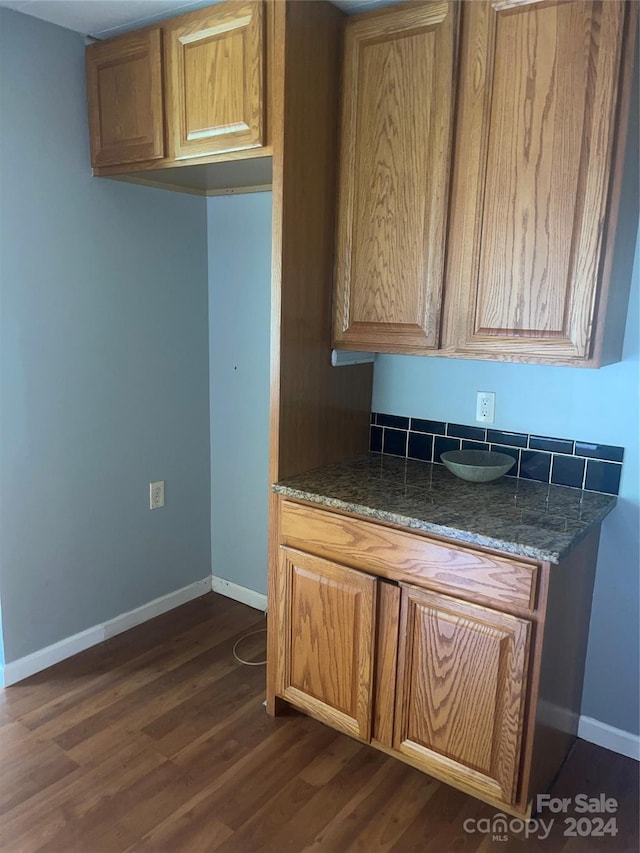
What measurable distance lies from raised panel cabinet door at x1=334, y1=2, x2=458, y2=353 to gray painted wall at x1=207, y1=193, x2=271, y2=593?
2.21 feet

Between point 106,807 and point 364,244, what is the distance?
1.83 m

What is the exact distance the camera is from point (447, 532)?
1.71m

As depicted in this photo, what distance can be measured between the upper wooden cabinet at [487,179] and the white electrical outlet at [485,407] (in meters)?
0.33

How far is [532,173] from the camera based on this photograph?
1.72m

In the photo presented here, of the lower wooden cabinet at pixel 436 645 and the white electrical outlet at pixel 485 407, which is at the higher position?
the white electrical outlet at pixel 485 407

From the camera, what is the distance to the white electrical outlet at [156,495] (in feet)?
9.16

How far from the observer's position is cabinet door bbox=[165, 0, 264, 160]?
1862mm

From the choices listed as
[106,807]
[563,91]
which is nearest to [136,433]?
[106,807]

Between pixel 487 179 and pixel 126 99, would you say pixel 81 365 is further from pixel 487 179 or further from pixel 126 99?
pixel 487 179

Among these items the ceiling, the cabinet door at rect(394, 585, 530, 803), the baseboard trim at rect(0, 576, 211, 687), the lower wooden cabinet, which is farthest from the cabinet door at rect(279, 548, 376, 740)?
the ceiling

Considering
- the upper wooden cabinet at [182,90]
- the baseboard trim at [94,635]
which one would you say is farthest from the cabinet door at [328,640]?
the upper wooden cabinet at [182,90]

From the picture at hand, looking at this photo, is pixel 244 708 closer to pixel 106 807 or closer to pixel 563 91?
pixel 106 807

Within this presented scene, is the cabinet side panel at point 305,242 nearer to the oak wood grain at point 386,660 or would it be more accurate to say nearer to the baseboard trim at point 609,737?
the oak wood grain at point 386,660

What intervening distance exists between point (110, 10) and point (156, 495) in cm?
179
